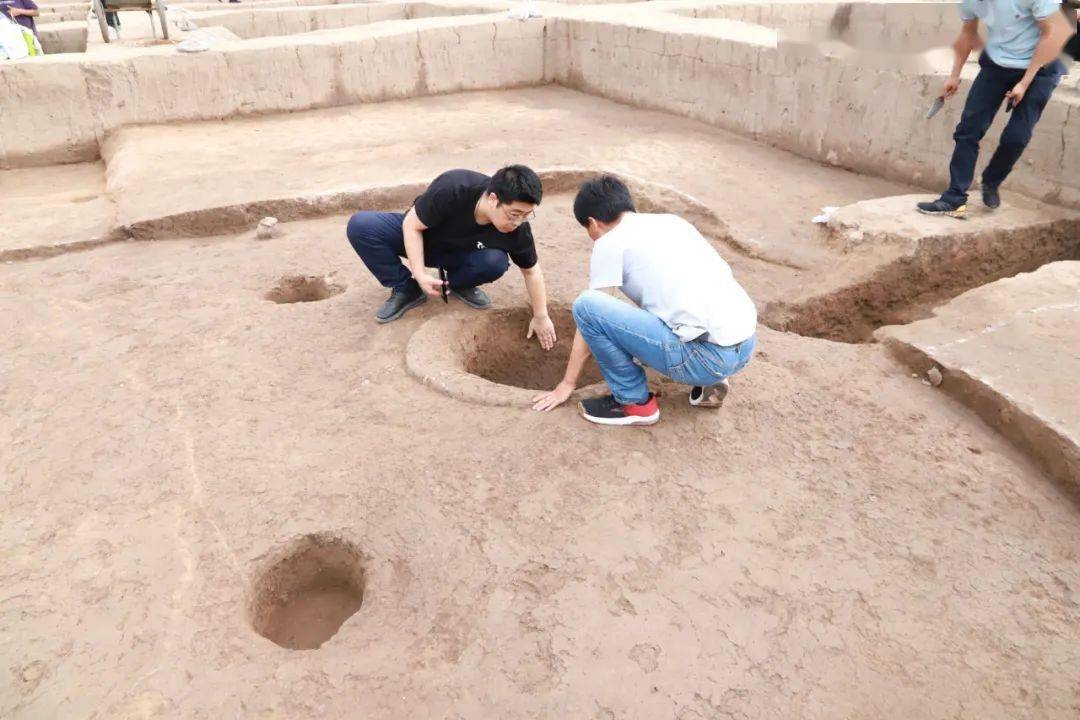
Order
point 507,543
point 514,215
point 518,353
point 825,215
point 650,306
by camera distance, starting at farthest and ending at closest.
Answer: point 825,215 < point 518,353 < point 514,215 < point 650,306 < point 507,543

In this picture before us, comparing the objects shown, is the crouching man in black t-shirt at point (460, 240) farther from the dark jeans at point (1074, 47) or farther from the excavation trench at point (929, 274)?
the dark jeans at point (1074, 47)

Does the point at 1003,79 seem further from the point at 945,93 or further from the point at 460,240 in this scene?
the point at 460,240

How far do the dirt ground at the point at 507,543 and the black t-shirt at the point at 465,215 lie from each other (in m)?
0.61

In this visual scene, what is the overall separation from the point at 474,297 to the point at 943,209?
2783 mm

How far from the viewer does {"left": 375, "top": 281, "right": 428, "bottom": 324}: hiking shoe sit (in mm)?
3619

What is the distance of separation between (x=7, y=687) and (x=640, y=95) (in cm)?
654

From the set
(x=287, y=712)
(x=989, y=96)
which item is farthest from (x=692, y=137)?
(x=287, y=712)

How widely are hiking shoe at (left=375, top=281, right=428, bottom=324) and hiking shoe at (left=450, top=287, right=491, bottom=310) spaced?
18 cm

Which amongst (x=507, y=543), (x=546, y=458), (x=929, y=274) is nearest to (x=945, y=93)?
(x=929, y=274)

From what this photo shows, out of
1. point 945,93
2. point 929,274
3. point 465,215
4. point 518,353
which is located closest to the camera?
point 465,215

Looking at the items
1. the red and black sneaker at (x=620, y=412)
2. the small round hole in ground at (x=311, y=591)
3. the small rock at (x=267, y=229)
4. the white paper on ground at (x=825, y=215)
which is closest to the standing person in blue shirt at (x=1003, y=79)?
the white paper on ground at (x=825, y=215)

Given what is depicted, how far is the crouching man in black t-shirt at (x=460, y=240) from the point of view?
2.95 meters

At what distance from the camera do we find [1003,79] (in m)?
3.89

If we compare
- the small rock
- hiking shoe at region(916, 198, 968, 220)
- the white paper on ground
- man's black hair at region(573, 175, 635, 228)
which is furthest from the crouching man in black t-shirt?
hiking shoe at region(916, 198, 968, 220)
